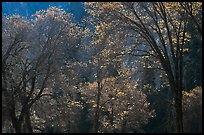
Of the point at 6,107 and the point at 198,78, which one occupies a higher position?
the point at 198,78

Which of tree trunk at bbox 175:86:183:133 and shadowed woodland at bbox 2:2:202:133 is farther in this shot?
shadowed woodland at bbox 2:2:202:133

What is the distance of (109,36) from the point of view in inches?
601

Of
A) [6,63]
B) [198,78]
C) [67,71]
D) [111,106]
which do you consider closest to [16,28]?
[6,63]

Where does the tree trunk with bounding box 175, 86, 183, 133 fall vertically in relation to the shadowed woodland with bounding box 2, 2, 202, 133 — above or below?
below

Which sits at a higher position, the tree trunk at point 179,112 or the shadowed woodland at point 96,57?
the shadowed woodland at point 96,57

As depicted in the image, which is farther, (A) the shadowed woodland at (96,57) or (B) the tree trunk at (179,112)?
(A) the shadowed woodland at (96,57)

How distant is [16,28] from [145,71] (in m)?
9.46

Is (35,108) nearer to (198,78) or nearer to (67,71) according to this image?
(67,71)

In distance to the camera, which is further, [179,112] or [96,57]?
[96,57]

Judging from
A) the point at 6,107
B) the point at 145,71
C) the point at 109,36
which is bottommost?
the point at 6,107

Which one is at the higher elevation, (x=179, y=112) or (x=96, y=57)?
(x=96, y=57)

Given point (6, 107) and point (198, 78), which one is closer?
point (6, 107)

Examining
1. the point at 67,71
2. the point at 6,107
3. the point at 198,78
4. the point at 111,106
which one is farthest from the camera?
the point at 198,78

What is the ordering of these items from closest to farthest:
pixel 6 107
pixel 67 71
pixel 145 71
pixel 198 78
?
pixel 145 71 → pixel 6 107 → pixel 67 71 → pixel 198 78
